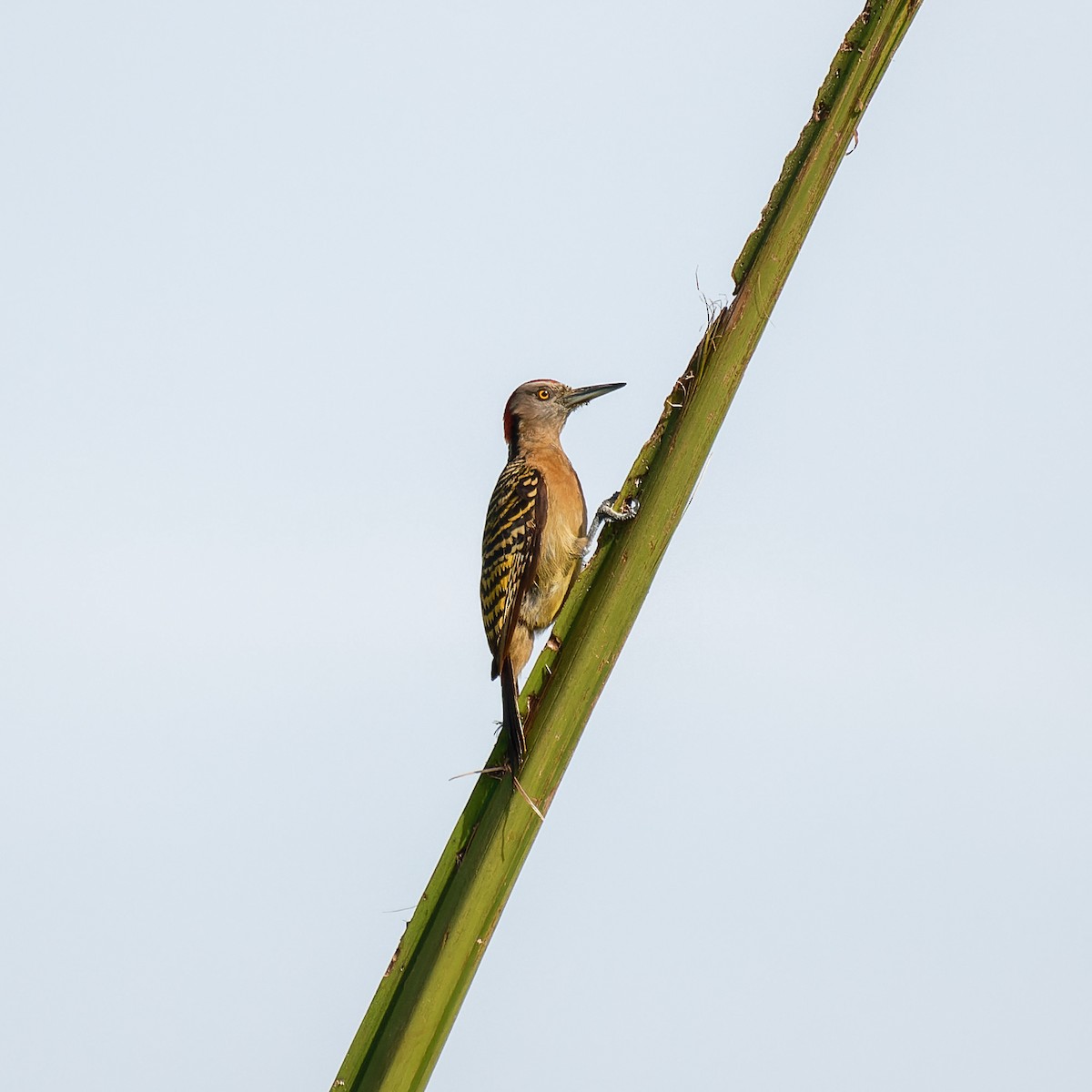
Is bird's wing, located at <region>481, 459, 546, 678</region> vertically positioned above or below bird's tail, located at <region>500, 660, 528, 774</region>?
above

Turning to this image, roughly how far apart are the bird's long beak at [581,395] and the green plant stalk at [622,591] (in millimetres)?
3847

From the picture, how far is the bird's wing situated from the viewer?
21.1 feet

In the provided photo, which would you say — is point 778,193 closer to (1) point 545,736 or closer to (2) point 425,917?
(1) point 545,736

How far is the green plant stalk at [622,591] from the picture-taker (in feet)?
10.6

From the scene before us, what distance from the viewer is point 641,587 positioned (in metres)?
3.45

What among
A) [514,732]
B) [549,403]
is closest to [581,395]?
[549,403]

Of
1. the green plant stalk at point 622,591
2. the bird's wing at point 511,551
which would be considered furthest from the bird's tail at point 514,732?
the bird's wing at point 511,551

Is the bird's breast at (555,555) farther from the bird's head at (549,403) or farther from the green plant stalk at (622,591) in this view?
the green plant stalk at (622,591)

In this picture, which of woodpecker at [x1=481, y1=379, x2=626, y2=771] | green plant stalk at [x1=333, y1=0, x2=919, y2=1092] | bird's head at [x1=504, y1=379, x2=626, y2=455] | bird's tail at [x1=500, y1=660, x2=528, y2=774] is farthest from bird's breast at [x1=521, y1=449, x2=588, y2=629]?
green plant stalk at [x1=333, y1=0, x2=919, y2=1092]

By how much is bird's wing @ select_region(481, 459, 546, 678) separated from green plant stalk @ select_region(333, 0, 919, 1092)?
109 inches

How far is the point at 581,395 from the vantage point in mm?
7383

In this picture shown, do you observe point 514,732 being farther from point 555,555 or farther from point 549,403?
point 549,403

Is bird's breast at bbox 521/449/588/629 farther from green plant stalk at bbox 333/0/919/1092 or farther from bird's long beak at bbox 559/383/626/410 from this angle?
green plant stalk at bbox 333/0/919/1092

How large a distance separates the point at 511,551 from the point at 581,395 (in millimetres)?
1318
